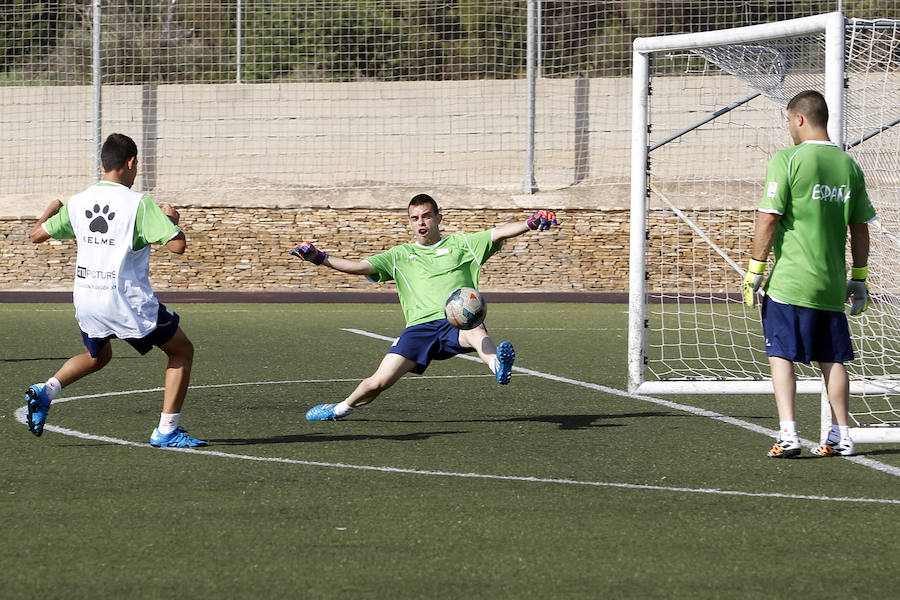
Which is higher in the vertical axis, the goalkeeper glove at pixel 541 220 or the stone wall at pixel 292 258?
the goalkeeper glove at pixel 541 220

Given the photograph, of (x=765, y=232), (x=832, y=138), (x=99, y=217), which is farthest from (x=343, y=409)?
(x=832, y=138)

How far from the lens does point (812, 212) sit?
705 cm

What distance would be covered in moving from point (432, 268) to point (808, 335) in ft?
8.48

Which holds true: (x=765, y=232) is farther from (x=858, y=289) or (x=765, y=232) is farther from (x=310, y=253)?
(x=310, y=253)

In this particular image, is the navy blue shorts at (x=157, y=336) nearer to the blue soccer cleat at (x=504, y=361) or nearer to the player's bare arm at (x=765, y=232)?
the blue soccer cleat at (x=504, y=361)

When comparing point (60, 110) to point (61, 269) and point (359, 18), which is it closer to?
point (61, 269)

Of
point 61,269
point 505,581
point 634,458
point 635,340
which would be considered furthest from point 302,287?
point 505,581

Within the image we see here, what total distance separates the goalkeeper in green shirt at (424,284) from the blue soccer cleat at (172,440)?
1221mm

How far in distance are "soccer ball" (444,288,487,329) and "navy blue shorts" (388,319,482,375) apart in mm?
152

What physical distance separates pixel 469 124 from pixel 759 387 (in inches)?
626

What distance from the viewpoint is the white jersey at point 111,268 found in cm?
714

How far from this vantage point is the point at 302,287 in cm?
2267

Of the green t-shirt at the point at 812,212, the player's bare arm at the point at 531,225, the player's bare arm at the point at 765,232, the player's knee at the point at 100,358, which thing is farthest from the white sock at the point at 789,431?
the player's knee at the point at 100,358

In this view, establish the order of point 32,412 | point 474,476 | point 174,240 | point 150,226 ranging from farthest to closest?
point 32,412, point 150,226, point 174,240, point 474,476
